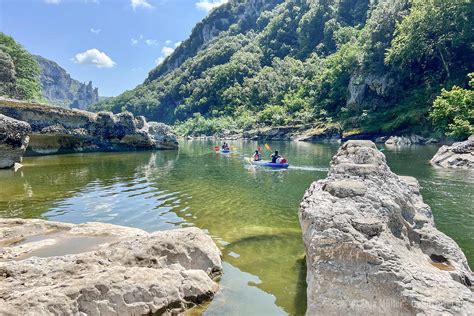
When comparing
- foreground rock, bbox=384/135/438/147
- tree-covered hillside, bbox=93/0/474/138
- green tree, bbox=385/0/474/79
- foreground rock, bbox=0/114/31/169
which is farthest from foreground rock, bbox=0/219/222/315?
green tree, bbox=385/0/474/79

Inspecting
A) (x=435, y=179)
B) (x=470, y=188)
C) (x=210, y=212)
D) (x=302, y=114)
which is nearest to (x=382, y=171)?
(x=210, y=212)

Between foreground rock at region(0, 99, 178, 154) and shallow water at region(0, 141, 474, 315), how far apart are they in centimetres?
1200

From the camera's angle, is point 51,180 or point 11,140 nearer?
point 51,180

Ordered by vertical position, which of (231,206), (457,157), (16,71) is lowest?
(231,206)

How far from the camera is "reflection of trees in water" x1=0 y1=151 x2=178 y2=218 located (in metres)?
16.3

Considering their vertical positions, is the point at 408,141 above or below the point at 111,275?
above

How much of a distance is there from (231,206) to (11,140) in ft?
68.1

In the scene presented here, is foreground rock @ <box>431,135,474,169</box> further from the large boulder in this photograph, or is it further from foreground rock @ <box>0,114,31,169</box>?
the large boulder

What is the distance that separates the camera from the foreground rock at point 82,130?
38.5 metres

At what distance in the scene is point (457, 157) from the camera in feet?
94.7

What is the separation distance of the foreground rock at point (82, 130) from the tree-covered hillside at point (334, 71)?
41081 millimetres

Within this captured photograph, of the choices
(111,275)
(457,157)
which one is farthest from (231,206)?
(457,157)

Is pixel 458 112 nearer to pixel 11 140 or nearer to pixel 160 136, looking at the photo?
pixel 160 136

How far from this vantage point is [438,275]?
6086 mm
